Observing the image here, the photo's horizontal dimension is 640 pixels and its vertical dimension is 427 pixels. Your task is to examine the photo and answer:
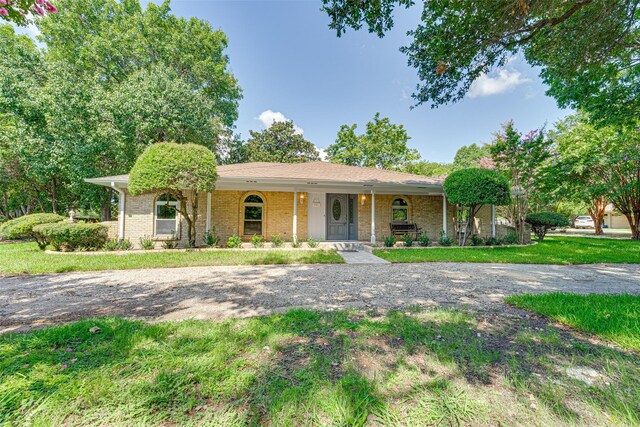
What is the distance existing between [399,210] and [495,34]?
26.9 feet

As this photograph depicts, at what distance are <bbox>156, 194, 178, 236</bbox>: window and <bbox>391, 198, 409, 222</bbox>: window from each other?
1000 cm

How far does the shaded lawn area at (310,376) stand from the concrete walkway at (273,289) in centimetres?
76

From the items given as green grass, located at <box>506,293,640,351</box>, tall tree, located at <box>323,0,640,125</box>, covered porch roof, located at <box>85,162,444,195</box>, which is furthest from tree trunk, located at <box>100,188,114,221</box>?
green grass, located at <box>506,293,640,351</box>

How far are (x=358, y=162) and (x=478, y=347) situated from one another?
972 inches

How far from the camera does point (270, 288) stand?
182 inches

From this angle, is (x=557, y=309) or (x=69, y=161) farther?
(x=69, y=161)

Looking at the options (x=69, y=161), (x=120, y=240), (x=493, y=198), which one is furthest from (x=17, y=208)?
(x=493, y=198)

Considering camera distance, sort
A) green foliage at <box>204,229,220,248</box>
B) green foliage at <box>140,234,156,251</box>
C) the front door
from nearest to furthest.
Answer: green foliage at <box>140,234,156,251</box> < green foliage at <box>204,229,220,248</box> < the front door

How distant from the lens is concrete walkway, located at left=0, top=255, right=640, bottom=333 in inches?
137

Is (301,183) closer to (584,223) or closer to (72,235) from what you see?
(72,235)

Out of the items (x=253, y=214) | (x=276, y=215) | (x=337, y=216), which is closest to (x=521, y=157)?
(x=337, y=216)

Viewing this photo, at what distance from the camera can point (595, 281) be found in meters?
5.10

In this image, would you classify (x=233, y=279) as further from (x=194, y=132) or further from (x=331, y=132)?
(x=331, y=132)

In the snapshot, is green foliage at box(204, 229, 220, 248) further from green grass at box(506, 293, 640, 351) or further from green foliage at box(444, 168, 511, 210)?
green foliage at box(444, 168, 511, 210)
